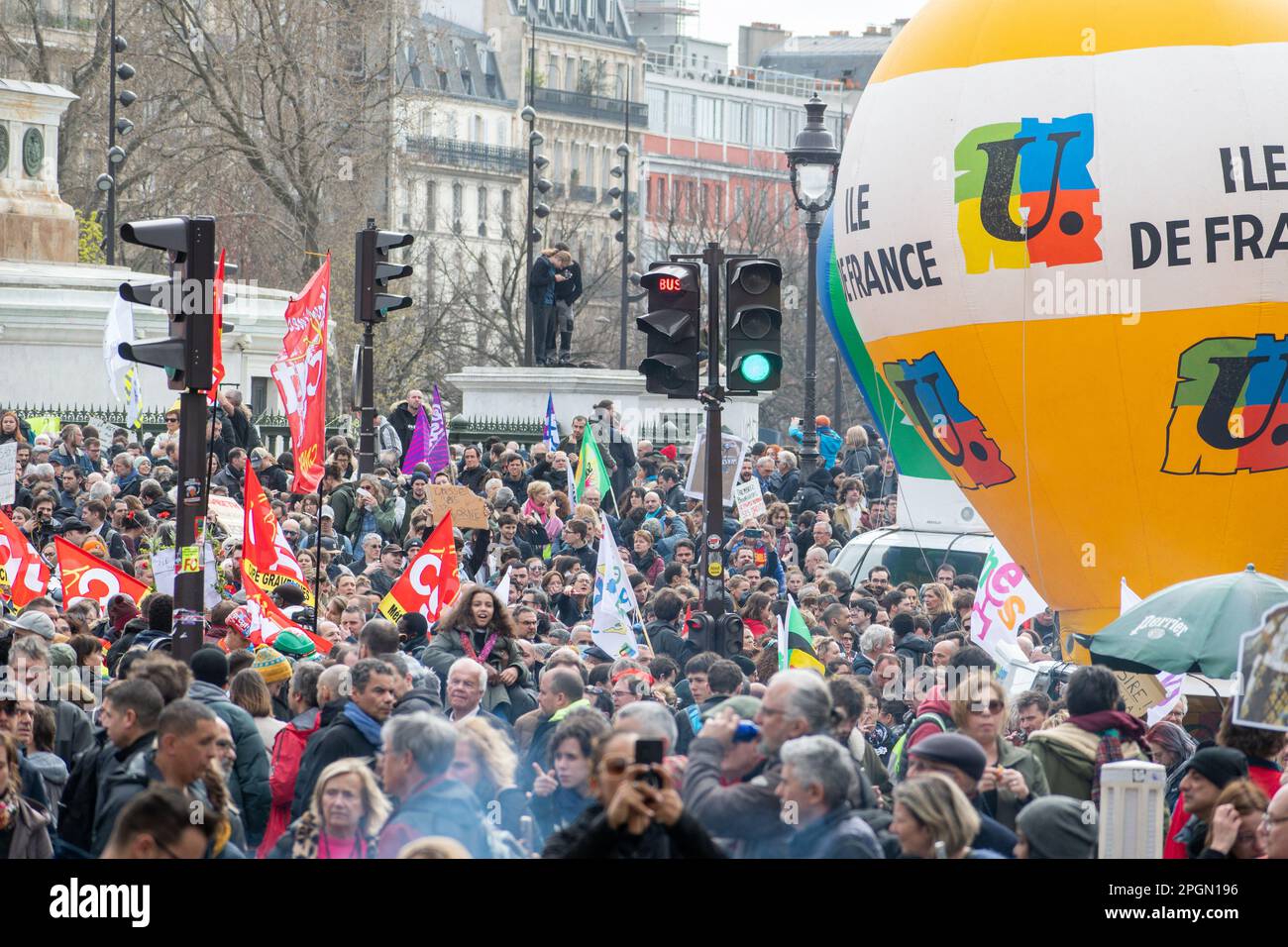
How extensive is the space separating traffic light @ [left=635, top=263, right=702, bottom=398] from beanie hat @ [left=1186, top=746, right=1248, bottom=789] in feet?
24.7

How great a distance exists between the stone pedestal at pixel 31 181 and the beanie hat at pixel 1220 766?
31.3 m

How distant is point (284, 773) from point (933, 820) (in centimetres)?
377

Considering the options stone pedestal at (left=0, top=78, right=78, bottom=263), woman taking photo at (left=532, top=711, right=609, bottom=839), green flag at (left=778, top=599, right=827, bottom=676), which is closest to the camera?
woman taking photo at (left=532, top=711, right=609, bottom=839)

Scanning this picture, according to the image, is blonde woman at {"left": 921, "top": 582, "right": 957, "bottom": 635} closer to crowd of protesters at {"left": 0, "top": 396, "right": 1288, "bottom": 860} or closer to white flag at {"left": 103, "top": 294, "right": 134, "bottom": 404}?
crowd of protesters at {"left": 0, "top": 396, "right": 1288, "bottom": 860}

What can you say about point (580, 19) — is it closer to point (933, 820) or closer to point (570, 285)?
point (570, 285)

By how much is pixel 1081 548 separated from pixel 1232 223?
9.39 ft

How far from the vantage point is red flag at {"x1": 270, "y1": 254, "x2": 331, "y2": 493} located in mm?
17281

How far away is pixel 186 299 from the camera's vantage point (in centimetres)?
1231

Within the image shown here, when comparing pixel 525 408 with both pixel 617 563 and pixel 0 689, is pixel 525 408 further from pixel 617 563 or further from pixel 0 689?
pixel 0 689

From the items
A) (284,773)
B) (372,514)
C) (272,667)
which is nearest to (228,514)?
(372,514)

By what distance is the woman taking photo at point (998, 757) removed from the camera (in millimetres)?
9297

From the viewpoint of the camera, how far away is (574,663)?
1166 cm

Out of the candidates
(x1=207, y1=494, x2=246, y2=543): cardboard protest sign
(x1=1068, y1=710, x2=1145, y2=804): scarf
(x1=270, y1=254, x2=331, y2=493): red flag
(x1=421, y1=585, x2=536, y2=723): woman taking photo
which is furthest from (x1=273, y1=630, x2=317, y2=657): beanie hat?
(x1=1068, y1=710, x2=1145, y2=804): scarf
